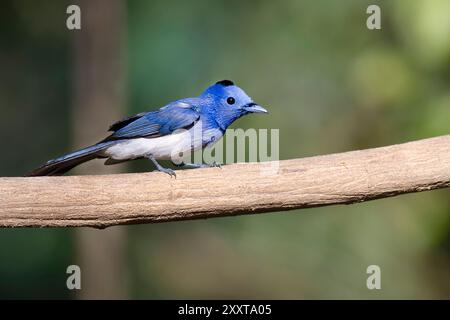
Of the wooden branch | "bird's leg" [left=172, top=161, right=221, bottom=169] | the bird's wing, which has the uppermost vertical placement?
the bird's wing

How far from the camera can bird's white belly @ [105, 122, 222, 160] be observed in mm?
4023

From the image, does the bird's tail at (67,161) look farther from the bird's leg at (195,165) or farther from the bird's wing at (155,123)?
the bird's leg at (195,165)

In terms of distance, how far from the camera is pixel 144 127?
408cm

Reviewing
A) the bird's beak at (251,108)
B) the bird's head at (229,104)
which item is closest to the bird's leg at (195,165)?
the bird's head at (229,104)

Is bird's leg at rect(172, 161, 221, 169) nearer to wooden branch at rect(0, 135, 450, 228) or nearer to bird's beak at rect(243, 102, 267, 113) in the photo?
wooden branch at rect(0, 135, 450, 228)

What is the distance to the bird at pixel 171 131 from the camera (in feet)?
13.2

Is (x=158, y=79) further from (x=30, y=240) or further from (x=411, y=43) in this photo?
(x=411, y=43)

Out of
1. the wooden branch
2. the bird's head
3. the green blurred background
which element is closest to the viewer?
the wooden branch

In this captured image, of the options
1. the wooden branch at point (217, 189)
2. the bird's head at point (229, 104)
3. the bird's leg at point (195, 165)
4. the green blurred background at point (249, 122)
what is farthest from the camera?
the green blurred background at point (249, 122)

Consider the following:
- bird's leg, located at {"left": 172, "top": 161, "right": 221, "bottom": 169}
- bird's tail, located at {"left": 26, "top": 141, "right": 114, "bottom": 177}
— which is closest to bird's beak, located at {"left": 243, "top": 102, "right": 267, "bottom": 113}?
bird's leg, located at {"left": 172, "top": 161, "right": 221, "bottom": 169}

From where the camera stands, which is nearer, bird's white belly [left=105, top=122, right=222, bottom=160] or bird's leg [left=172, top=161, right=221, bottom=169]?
bird's leg [left=172, top=161, right=221, bottom=169]

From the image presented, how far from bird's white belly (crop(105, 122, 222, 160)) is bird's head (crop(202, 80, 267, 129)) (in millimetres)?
189

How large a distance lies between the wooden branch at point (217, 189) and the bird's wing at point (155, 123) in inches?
14.9

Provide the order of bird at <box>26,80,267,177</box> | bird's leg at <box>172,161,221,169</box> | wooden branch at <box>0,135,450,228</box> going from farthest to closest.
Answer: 1. bird at <box>26,80,267,177</box>
2. bird's leg at <box>172,161,221,169</box>
3. wooden branch at <box>0,135,450,228</box>
